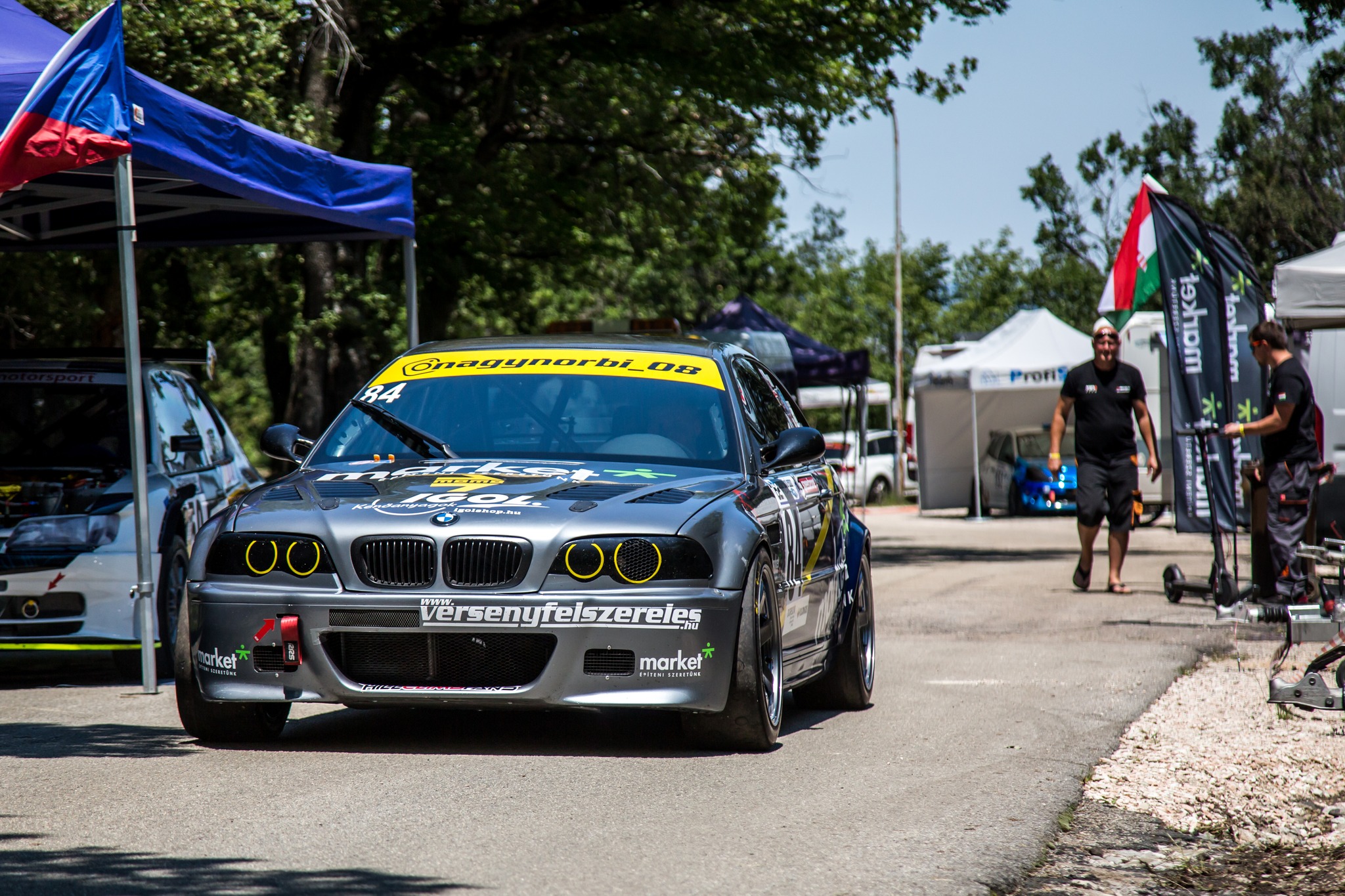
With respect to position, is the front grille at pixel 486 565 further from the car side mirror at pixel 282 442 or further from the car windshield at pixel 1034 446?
the car windshield at pixel 1034 446

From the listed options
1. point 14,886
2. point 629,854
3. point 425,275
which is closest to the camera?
point 14,886

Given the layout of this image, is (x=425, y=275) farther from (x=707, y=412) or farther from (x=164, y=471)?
(x=707, y=412)

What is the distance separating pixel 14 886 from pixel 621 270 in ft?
127

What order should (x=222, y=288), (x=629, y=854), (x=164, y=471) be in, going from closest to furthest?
(x=629, y=854), (x=164, y=471), (x=222, y=288)

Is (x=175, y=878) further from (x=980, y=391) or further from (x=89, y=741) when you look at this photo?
(x=980, y=391)

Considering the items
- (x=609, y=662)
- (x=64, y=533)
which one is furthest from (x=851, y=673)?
(x=64, y=533)

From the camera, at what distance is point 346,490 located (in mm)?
5836

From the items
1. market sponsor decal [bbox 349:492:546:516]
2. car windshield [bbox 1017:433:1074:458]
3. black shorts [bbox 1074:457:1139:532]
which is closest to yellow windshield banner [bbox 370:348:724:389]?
market sponsor decal [bbox 349:492:546:516]

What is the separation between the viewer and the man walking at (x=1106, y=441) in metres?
12.8

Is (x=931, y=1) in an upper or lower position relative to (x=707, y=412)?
upper

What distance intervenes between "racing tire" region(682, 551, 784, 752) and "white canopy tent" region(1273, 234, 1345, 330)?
5.53m

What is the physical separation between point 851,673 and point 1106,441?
6364 millimetres

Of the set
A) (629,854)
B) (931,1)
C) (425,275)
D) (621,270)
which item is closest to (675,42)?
(931,1)

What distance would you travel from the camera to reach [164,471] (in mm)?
8805
